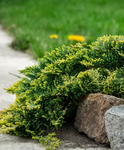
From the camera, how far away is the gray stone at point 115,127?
2097 mm

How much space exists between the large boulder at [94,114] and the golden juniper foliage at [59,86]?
0.38 ft

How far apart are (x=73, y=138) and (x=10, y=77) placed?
6.26 ft

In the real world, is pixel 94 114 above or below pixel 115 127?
above

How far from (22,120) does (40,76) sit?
0.48 m

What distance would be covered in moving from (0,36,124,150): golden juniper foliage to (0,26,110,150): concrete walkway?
0.07 metres

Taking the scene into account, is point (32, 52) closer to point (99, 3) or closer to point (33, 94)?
point (33, 94)

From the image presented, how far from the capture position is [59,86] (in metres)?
2.43

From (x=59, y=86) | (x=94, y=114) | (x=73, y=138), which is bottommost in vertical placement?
(x=73, y=138)

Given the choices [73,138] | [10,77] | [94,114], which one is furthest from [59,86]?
[10,77]

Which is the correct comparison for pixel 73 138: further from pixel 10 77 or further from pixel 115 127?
pixel 10 77

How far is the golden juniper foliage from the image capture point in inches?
95.7

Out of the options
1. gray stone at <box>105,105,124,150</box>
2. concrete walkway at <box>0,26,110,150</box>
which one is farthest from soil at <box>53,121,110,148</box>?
gray stone at <box>105,105,124,150</box>

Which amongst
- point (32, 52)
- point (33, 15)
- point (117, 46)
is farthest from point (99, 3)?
point (117, 46)

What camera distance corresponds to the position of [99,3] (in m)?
16.3
